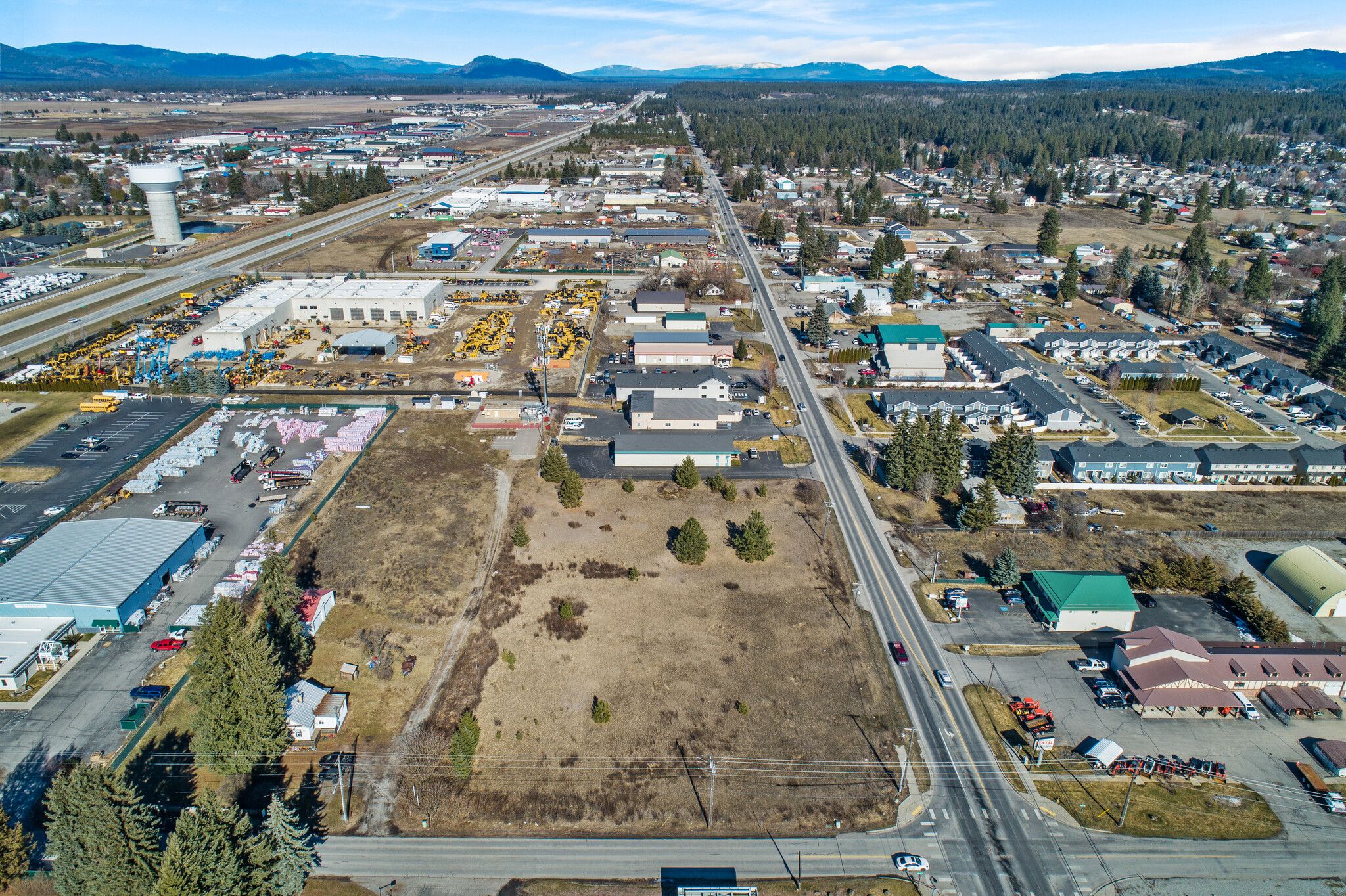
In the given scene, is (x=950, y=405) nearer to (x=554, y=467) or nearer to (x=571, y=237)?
(x=554, y=467)

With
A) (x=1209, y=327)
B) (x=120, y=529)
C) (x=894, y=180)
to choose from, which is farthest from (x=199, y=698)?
(x=894, y=180)

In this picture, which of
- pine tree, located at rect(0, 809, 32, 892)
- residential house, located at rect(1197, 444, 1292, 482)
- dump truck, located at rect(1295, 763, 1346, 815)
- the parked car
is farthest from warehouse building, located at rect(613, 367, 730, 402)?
pine tree, located at rect(0, 809, 32, 892)

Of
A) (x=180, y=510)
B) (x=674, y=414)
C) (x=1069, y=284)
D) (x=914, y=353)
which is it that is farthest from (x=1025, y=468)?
(x=180, y=510)

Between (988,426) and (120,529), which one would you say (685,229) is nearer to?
(988,426)

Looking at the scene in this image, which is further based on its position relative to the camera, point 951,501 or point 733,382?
point 733,382

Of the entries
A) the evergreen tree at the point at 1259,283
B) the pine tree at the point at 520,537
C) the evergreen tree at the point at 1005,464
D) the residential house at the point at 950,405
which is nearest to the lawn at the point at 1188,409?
the residential house at the point at 950,405

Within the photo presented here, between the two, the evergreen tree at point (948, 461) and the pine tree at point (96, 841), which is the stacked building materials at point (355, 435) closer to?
the pine tree at point (96, 841)

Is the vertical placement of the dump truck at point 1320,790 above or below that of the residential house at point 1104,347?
below

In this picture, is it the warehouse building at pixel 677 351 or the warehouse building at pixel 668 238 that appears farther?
the warehouse building at pixel 668 238
